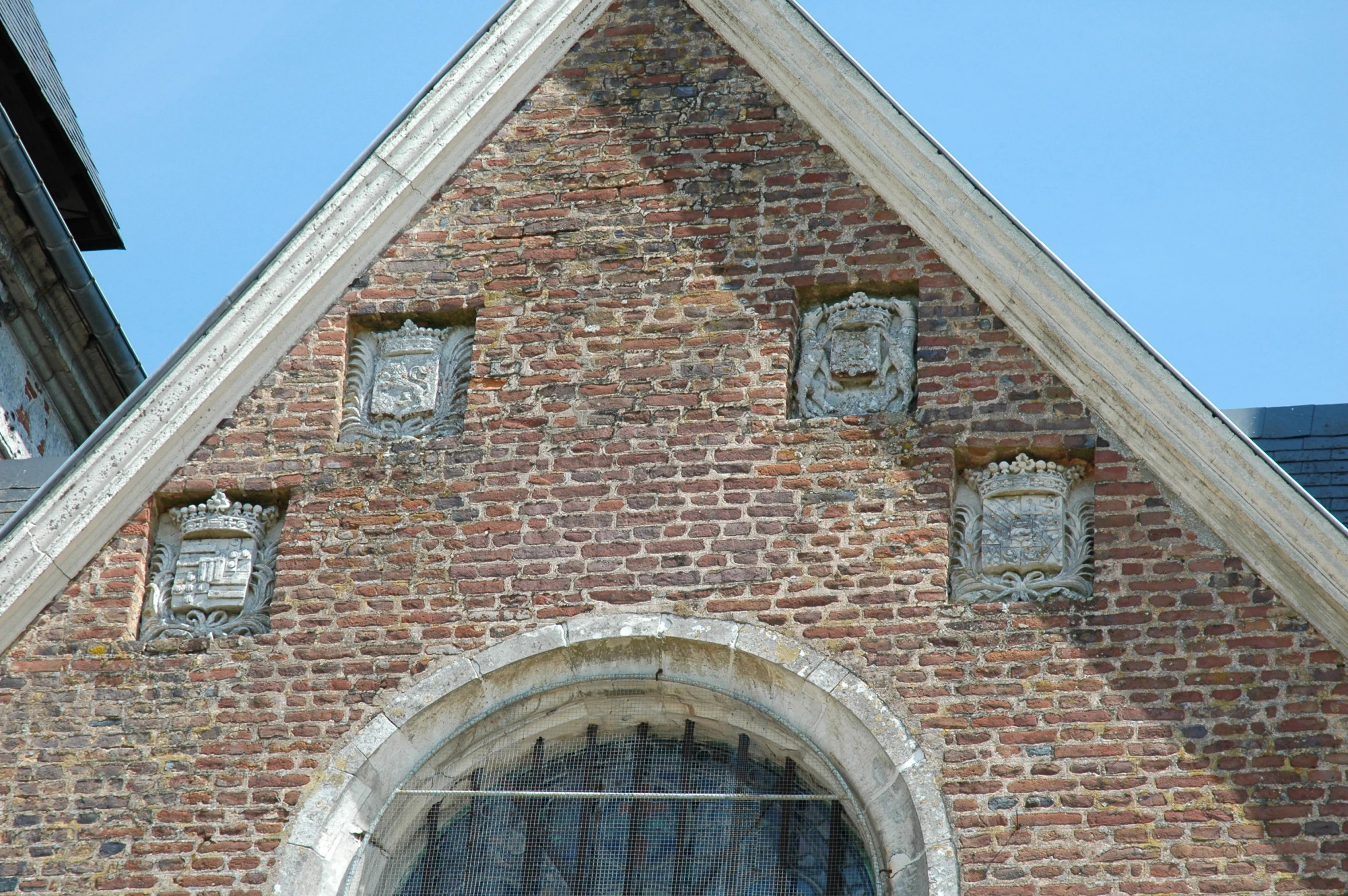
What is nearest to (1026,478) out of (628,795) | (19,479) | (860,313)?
(860,313)

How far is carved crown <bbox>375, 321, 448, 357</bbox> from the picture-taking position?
9.80 metres

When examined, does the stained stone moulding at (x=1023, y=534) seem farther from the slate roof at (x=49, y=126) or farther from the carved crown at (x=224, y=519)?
the slate roof at (x=49, y=126)

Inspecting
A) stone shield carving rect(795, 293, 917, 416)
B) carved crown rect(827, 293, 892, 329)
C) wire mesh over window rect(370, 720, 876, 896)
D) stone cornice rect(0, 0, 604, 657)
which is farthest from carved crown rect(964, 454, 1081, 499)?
stone cornice rect(0, 0, 604, 657)

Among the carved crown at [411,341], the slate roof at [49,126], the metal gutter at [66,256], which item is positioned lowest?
the carved crown at [411,341]

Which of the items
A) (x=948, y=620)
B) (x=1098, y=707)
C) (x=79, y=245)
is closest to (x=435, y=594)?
(x=948, y=620)

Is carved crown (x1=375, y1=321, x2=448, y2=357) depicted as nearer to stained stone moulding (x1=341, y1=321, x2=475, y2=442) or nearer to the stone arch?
stained stone moulding (x1=341, y1=321, x2=475, y2=442)

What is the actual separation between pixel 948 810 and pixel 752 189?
2927 millimetres

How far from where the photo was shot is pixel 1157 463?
29.0ft

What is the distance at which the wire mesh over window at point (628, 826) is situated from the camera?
8.52 m

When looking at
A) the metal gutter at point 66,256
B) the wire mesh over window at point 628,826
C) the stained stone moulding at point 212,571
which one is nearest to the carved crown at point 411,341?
the stained stone moulding at point 212,571

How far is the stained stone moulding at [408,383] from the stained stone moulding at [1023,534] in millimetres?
2135

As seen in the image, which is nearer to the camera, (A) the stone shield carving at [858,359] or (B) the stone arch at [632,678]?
(B) the stone arch at [632,678]

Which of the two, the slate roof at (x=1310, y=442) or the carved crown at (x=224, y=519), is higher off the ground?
the slate roof at (x=1310, y=442)

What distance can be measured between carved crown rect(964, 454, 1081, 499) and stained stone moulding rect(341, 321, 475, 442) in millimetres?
2156
